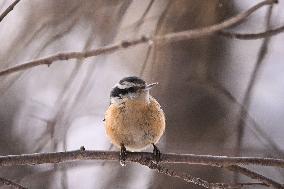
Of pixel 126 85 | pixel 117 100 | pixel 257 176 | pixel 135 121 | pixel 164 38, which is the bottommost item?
pixel 257 176

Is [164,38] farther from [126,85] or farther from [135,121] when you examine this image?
[126,85]

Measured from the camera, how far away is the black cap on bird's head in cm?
350

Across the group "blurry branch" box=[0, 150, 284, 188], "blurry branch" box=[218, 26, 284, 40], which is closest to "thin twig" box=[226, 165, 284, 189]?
"blurry branch" box=[0, 150, 284, 188]

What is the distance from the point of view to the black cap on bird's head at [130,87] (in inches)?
138

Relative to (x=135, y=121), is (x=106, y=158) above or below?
below

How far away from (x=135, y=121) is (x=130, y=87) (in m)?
0.26

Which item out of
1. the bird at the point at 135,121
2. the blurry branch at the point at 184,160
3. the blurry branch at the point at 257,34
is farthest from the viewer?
the bird at the point at 135,121

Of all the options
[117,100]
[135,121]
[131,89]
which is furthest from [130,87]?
[135,121]

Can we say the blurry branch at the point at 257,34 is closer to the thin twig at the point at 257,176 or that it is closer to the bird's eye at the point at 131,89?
the thin twig at the point at 257,176

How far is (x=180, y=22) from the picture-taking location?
5.28 metres

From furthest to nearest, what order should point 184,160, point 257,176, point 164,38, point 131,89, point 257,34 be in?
point 131,89 < point 184,160 < point 257,176 < point 257,34 < point 164,38

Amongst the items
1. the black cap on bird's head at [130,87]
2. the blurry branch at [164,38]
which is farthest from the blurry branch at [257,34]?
the black cap on bird's head at [130,87]

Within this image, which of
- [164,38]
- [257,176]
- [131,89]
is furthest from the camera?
[131,89]

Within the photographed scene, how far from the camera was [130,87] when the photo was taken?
354 cm
